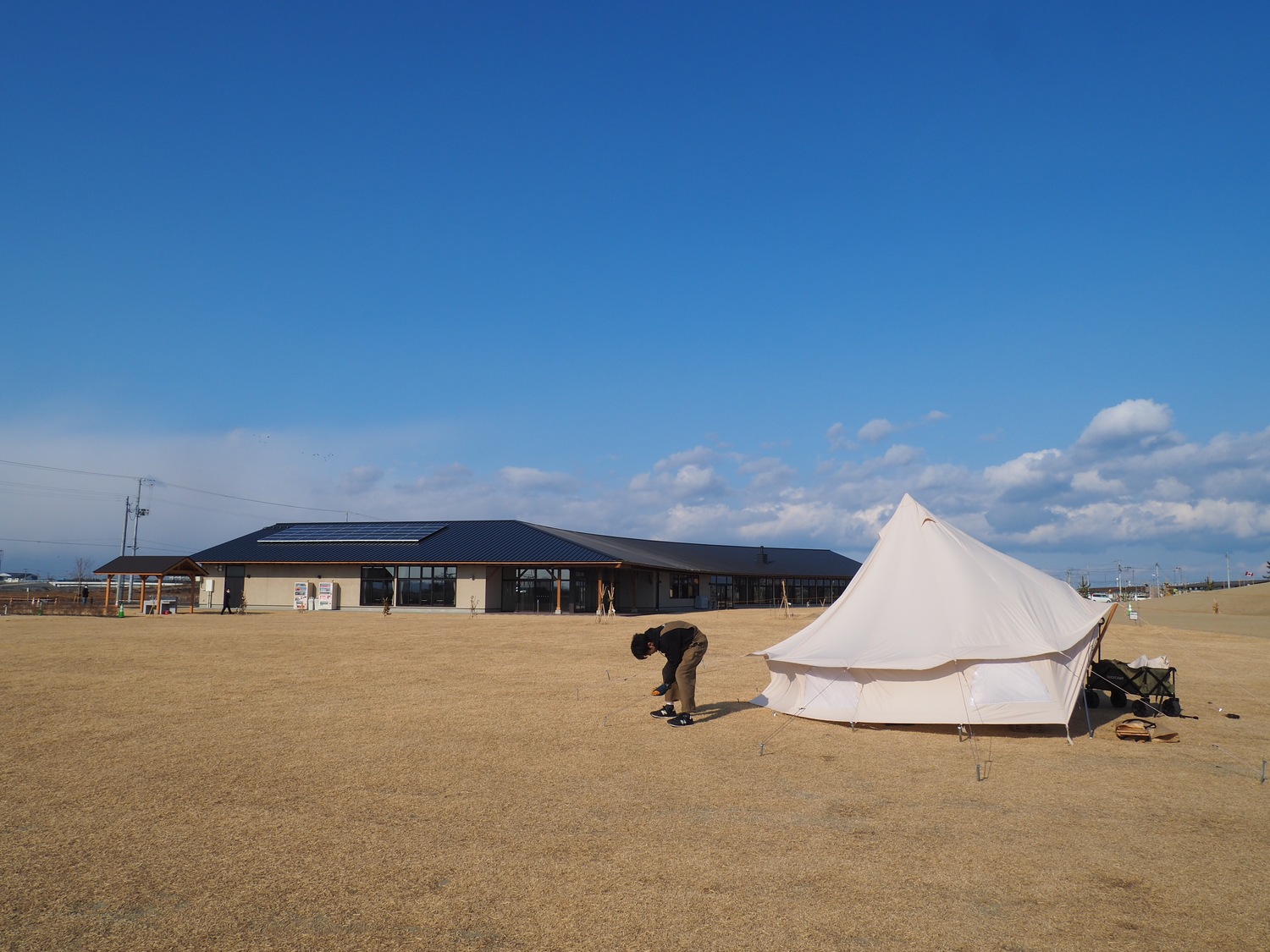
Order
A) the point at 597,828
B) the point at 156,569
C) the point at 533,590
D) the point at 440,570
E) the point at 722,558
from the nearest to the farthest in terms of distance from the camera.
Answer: the point at 597,828 → the point at 156,569 → the point at 533,590 → the point at 440,570 → the point at 722,558

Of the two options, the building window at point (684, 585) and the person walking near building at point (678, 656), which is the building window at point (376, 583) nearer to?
the building window at point (684, 585)

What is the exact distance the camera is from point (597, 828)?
6.49 metres

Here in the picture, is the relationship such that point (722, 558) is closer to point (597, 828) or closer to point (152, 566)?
point (152, 566)

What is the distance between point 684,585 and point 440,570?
16486 millimetres

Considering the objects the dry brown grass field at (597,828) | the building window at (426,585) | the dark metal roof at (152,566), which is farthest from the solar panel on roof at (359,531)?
the dry brown grass field at (597,828)

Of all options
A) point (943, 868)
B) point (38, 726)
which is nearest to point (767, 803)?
point (943, 868)

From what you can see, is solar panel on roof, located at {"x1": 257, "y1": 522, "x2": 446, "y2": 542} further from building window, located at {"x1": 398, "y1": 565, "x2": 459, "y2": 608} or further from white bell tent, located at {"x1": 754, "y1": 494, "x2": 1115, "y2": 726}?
white bell tent, located at {"x1": 754, "y1": 494, "x2": 1115, "y2": 726}

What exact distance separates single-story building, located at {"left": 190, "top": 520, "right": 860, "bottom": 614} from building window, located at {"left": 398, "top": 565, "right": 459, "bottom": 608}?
0.13 ft

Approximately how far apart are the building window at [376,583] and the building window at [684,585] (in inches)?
640

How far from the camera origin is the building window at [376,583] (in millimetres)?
40875

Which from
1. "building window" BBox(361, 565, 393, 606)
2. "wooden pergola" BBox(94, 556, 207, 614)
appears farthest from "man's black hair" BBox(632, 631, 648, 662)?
"wooden pergola" BBox(94, 556, 207, 614)

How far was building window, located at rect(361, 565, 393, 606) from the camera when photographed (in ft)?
134

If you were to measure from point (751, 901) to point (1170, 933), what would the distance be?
231 cm

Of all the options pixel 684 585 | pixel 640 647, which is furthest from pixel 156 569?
pixel 640 647
